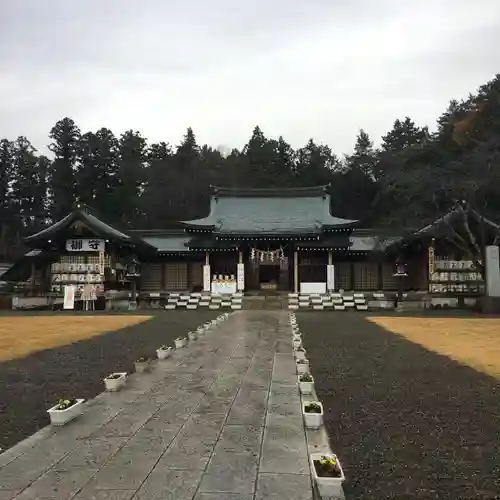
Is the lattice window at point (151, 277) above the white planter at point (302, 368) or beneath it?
above

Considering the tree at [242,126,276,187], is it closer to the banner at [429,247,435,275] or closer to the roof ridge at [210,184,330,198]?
the roof ridge at [210,184,330,198]

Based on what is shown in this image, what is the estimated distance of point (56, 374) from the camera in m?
7.80

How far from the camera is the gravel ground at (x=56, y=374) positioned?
17.1 feet

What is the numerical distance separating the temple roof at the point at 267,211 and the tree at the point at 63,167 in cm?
2719

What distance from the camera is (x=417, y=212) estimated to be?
25.3 meters

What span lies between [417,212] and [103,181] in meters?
47.4

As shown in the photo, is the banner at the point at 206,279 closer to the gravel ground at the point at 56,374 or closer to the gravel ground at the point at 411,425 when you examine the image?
the gravel ground at the point at 56,374

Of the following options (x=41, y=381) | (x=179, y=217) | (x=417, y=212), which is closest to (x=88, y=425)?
(x=41, y=381)

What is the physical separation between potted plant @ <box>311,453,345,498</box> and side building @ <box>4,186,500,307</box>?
24.2 meters

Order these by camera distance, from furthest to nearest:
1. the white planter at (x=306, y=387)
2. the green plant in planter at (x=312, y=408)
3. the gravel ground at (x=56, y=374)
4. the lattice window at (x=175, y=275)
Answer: the lattice window at (x=175, y=275) < the white planter at (x=306, y=387) < the gravel ground at (x=56, y=374) < the green plant in planter at (x=312, y=408)

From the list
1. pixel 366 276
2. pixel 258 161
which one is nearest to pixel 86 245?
pixel 366 276

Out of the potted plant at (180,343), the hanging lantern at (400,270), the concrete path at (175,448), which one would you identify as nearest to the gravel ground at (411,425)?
the concrete path at (175,448)

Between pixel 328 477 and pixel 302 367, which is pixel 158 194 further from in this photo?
pixel 328 477

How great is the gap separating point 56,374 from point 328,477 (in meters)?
5.97
